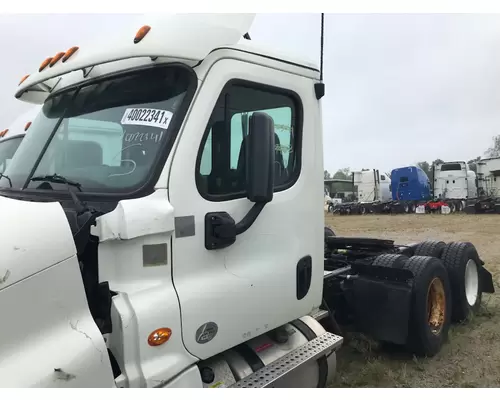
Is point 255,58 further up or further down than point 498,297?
further up

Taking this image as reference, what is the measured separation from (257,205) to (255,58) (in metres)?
0.98

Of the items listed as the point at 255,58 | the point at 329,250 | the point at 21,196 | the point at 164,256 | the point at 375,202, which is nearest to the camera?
the point at 164,256

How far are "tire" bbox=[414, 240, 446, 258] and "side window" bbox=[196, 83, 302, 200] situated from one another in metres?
2.94

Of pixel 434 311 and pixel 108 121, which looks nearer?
pixel 108 121

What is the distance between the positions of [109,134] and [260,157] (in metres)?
0.92

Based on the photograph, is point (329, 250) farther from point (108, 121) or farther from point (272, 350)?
point (108, 121)

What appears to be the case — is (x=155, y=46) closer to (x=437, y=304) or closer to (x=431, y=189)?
(x=437, y=304)

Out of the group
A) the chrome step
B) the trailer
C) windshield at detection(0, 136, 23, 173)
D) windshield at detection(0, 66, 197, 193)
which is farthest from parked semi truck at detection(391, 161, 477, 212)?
windshield at detection(0, 66, 197, 193)

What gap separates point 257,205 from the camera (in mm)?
2822

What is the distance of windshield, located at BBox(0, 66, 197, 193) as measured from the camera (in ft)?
8.50

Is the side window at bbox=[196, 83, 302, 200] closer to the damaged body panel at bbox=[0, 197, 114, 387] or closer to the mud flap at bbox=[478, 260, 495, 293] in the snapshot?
the damaged body panel at bbox=[0, 197, 114, 387]

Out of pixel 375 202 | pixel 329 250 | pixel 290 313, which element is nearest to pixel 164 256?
pixel 290 313

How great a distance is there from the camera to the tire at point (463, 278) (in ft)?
17.1

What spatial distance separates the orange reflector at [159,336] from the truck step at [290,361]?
1.96ft
